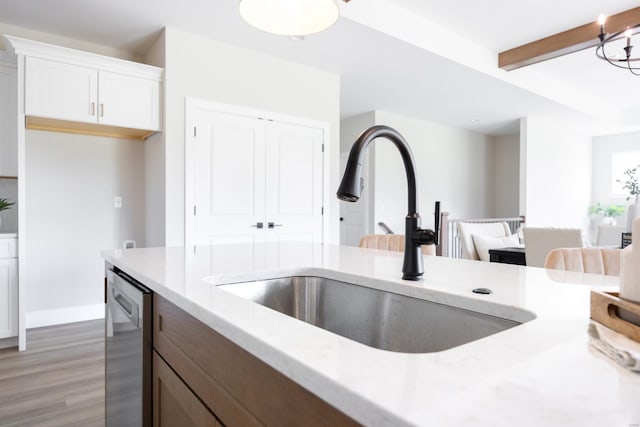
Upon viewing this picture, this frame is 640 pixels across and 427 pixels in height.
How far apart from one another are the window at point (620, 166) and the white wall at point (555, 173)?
39 centimetres

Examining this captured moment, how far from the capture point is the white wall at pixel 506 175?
7738mm

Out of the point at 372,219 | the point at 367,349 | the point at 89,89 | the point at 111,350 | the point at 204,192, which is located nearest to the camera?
the point at 367,349

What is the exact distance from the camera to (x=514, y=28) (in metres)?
3.96

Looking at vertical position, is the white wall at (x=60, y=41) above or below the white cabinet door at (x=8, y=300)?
above

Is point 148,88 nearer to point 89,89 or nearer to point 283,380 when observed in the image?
point 89,89

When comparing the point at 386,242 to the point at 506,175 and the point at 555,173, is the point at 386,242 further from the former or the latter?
the point at 506,175

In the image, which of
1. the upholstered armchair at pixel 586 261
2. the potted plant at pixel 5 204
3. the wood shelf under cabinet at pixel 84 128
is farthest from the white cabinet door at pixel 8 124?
the upholstered armchair at pixel 586 261

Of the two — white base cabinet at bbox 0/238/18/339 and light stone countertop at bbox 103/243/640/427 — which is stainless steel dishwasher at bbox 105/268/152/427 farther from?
white base cabinet at bbox 0/238/18/339

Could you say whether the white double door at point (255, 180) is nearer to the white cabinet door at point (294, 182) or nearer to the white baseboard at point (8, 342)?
the white cabinet door at point (294, 182)

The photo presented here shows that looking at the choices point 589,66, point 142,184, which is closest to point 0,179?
point 142,184

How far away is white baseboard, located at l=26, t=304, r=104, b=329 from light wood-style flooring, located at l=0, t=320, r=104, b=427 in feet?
0.42

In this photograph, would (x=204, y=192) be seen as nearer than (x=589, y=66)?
Yes

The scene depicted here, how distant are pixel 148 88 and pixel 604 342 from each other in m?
3.70

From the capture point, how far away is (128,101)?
3.43m
